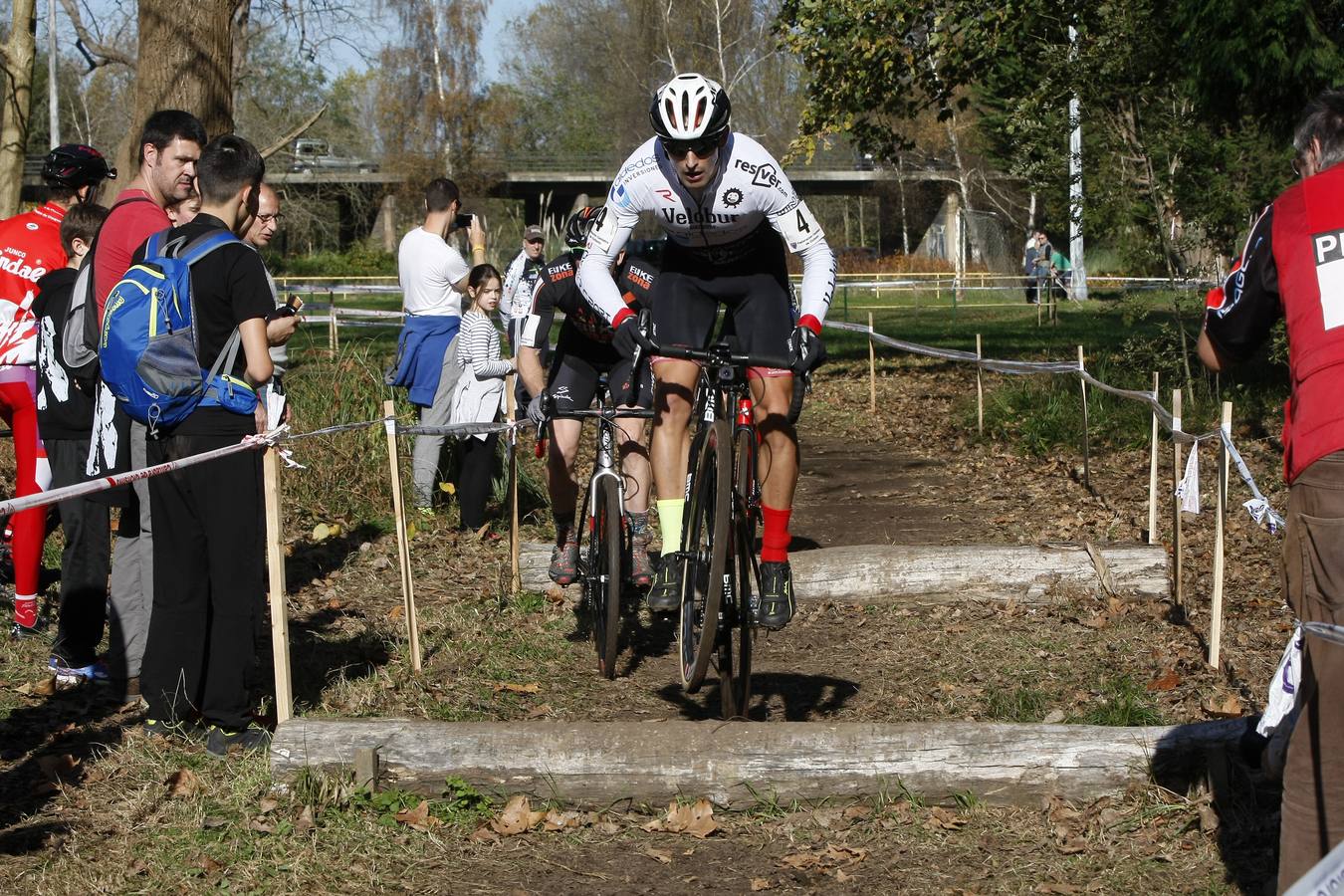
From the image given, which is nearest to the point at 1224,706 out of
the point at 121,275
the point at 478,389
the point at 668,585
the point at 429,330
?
the point at 668,585

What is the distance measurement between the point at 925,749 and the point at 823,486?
693 cm

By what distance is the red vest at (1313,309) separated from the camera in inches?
127

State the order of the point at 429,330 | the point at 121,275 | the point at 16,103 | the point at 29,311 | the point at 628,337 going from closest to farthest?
the point at 121,275 < the point at 628,337 < the point at 29,311 < the point at 429,330 < the point at 16,103

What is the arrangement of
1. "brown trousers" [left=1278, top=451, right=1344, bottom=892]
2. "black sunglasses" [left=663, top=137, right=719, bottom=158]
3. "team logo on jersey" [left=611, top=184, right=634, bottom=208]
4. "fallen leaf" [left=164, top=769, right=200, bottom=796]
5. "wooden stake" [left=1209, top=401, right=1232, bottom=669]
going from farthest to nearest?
"wooden stake" [left=1209, top=401, right=1232, bottom=669], "team logo on jersey" [left=611, top=184, right=634, bottom=208], "black sunglasses" [left=663, top=137, right=719, bottom=158], "fallen leaf" [left=164, top=769, right=200, bottom=796], "brown trousers" [left=1278, top=451, right=1344, bottom=892]

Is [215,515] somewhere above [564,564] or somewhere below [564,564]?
above

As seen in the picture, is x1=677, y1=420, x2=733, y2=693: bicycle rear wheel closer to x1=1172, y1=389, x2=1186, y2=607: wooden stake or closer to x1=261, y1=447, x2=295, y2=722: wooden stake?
x1=261, y1=447, x2=295, y2=722: wooden stake

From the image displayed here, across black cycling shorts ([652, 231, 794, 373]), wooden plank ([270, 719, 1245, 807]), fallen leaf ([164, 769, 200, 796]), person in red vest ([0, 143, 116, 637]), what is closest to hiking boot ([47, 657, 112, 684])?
person in red vest ([0, 143, 116, 637])

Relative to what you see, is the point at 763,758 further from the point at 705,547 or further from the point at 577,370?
the point at 577,370

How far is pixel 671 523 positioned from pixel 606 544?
0.62 m

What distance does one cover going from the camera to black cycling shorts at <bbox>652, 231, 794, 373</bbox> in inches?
230

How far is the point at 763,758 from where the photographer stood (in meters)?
4.57

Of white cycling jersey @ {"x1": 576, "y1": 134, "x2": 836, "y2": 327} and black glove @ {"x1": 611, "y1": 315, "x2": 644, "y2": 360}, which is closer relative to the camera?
black glove @ {"x1": 611, "y1": 315, "x2": 644, "y2": 360}

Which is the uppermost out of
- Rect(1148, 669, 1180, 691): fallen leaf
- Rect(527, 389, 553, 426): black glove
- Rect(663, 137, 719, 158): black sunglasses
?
Rect(663, 137, 719, 158): black sunglasses

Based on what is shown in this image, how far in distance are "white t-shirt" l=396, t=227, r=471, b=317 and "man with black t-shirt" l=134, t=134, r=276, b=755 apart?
4024 millimetres
